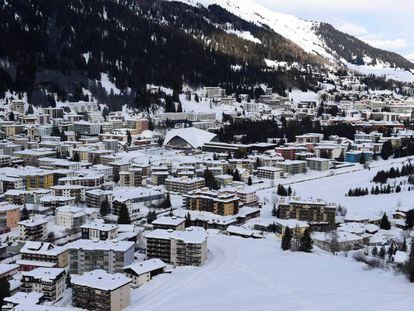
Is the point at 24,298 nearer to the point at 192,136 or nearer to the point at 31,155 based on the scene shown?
the point at 31,155

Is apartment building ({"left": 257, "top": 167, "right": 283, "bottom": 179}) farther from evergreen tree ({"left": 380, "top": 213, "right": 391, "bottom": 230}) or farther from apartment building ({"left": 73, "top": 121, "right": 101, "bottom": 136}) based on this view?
apartment building ({"left": 73, "top": 121, "right": 101, "bottom": 136})

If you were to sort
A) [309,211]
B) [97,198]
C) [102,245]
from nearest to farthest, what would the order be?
[102,245]
[309,211]
[97,198]

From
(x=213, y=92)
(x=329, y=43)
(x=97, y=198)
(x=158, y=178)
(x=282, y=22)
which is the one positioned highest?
(x=282, y=22)

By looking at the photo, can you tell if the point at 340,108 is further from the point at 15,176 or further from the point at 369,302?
the point at 369,302

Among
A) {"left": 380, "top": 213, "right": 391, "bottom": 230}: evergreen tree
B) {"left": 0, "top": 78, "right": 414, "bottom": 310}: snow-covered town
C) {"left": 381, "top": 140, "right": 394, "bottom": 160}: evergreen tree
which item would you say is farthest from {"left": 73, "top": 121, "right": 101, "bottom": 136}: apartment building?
{"left": 380, "top": 213, "right": 391, "bottom": 230}: evergreen tree

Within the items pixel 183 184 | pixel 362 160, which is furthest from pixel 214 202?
pixel 362 160

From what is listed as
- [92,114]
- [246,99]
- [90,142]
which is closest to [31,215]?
[90,142]
